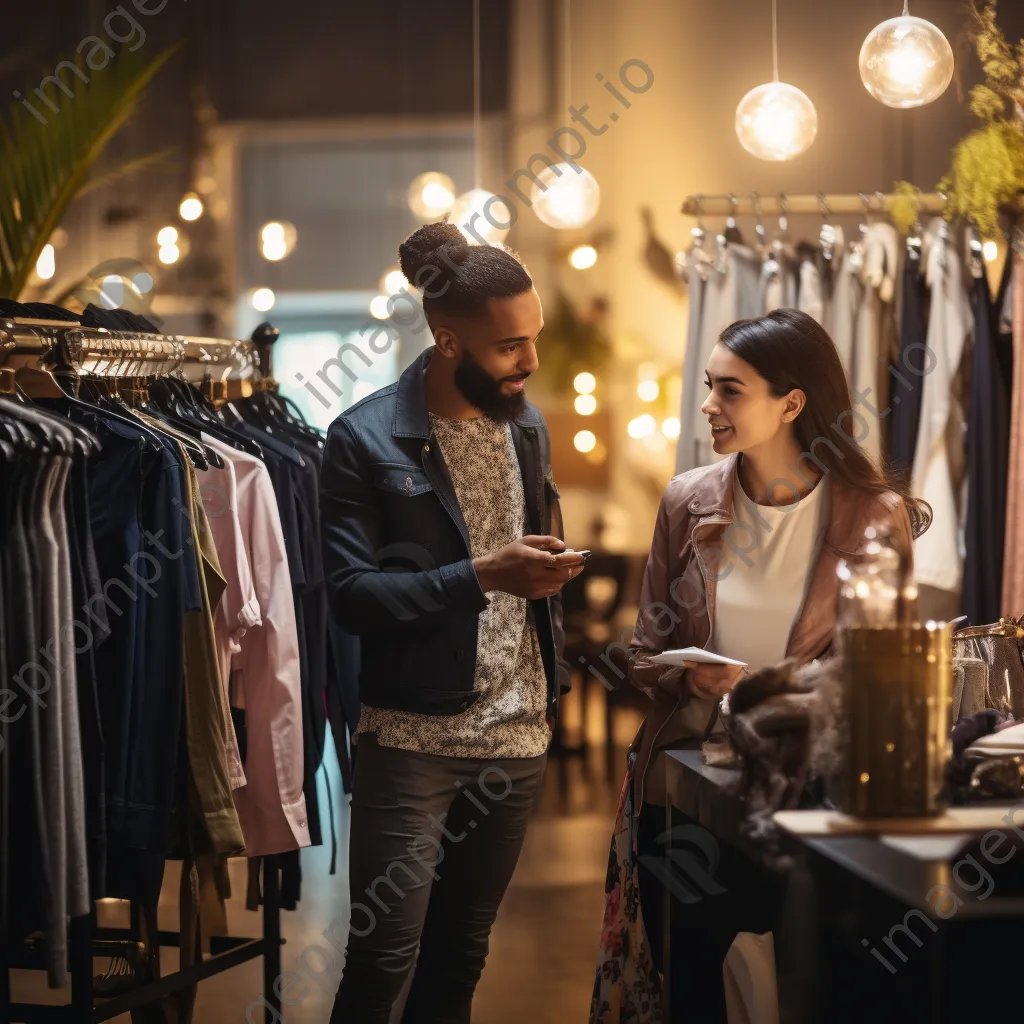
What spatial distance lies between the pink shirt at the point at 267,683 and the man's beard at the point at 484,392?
65cm

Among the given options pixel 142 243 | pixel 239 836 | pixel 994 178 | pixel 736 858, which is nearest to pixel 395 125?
pixel 142 243

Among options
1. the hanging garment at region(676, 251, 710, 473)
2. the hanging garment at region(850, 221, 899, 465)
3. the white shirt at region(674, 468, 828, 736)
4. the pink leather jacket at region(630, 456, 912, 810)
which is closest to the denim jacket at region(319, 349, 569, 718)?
the pink leather jacket at region(630, 456, 912, 810)

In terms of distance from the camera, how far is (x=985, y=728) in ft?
5.49

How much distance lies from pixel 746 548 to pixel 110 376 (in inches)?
52.3

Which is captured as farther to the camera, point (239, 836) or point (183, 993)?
point (183, 993)

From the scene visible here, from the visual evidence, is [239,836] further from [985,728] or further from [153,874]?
[985,728]

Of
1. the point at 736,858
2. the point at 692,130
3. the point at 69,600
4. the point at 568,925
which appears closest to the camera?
the point at 736,858

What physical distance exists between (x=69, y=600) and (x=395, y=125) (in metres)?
3.93

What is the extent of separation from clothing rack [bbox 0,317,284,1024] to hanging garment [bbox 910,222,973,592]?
70.9 inches

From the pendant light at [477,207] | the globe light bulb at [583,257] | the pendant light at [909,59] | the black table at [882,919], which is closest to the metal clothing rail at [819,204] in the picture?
the pendant light at [909,59]

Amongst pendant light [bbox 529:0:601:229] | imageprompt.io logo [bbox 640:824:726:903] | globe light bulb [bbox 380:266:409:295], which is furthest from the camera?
globe light bulb [bbox 380:266:409:295]

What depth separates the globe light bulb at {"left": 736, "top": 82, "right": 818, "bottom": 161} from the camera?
3562 mm

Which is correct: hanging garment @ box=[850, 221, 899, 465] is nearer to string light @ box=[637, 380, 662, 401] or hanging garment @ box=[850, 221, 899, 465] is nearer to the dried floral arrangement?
the dried floral arrangement

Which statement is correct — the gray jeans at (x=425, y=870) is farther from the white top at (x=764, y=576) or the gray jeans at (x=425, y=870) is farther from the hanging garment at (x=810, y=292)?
the hanging garment at (x=810, y=292)
